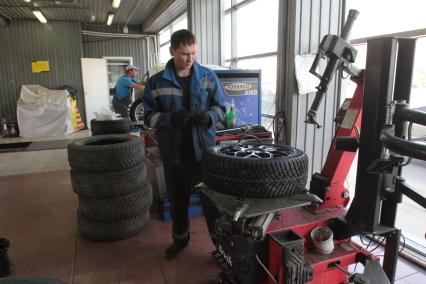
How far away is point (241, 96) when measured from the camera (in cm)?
328

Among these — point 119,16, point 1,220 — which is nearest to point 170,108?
point 1,220

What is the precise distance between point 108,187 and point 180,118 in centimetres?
103

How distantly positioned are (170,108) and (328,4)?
192 cm

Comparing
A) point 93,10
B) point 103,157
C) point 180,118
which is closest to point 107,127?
point 103,157

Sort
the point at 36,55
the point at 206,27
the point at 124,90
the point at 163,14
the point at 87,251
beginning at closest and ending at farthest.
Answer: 1. the point at 87,251
2. the point at 206,27
3. the point at 124,90
4. the point at 163,14
5. the point at 36,55

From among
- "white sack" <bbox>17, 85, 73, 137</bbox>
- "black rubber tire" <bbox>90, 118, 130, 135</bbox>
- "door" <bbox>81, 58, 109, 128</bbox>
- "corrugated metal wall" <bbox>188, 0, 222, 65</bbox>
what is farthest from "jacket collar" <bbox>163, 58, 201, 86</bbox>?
"door" <bbox>81, 58, 109, 128</bbox>

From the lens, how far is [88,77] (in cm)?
976

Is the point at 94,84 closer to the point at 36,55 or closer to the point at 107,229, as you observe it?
the point at 36,55

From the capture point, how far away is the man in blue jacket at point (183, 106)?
1.96 m

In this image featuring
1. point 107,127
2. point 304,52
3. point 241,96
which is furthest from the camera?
point 107,127

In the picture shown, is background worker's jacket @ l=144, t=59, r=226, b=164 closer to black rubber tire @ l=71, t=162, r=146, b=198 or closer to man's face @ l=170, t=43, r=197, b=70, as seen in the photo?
man's face @ l=170, t=43, r=197, b=70

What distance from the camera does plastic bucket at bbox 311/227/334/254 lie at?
160 centimetres

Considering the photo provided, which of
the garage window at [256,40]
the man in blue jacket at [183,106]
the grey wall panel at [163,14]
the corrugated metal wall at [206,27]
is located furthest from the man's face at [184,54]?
the grey wall panel at [163,14]

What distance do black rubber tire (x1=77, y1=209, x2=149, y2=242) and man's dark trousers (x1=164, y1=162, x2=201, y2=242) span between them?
1.66ft
